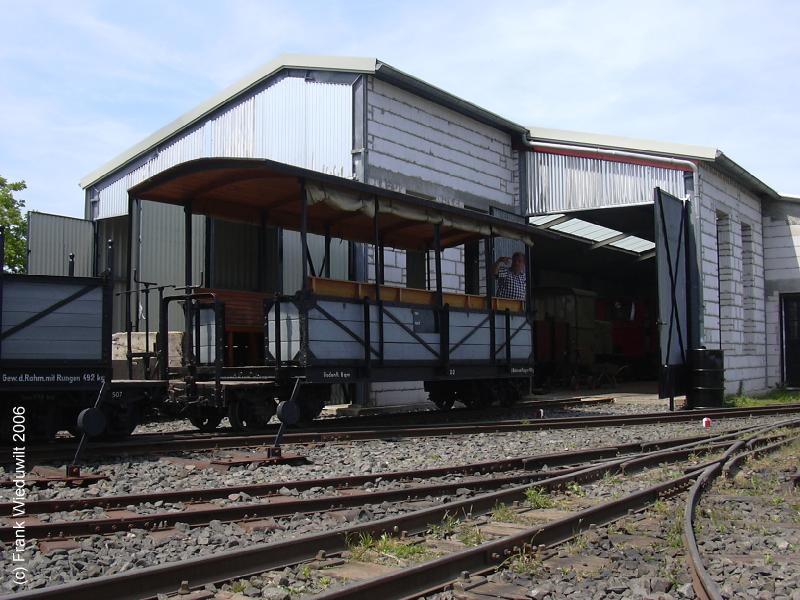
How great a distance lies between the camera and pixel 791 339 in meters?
24.8

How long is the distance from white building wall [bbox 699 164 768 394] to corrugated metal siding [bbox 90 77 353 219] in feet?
30.6

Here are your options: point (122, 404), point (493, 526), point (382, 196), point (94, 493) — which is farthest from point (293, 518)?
point (382, 196)

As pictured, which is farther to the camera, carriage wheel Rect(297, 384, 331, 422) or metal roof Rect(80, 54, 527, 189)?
metal roof Rect(80, 54, 527, 189)

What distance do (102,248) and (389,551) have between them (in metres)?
16.3

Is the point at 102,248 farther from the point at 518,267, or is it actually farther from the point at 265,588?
the point at 265,588

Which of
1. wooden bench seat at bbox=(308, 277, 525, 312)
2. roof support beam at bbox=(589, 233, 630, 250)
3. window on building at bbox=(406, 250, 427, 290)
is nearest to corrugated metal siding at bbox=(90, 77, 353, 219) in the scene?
window on building at bbox=(406, 250, 427, 290)

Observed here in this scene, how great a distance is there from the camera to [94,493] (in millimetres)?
A: 6191

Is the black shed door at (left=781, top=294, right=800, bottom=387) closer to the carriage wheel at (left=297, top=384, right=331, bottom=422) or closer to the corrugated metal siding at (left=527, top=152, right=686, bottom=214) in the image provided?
the corrugated metal siding at (left=527, top=152, right=686, bottom=214)

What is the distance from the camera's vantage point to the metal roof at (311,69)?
16422mm

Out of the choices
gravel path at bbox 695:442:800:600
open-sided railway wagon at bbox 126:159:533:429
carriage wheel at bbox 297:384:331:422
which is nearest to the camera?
gravel path at bbox 695:442:800:600

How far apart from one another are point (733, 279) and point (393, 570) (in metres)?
19.9

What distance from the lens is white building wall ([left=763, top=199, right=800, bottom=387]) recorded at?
2414 centimetres

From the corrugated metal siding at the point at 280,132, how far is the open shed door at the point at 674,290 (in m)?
7.24

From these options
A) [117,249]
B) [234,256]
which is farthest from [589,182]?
[117,249]
